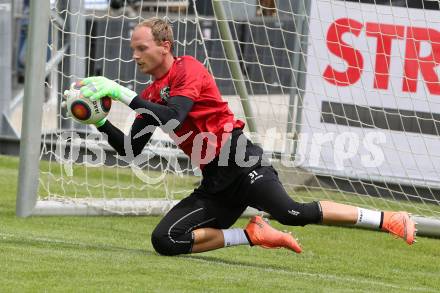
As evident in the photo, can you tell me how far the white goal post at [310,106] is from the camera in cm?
1000

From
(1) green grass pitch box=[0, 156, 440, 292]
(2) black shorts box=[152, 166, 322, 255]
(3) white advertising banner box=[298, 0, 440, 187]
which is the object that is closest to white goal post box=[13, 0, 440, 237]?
(3) white advertising banner box=[298, 0, 440, 187]

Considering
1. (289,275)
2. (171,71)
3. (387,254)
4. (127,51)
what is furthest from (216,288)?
(127,51)

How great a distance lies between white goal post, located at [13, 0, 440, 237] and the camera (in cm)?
1000

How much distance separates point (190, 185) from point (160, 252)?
13.4 feet

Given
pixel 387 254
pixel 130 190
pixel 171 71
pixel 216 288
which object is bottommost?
pixel 130 190

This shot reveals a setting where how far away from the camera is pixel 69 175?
10.7 m

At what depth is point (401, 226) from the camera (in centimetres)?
713

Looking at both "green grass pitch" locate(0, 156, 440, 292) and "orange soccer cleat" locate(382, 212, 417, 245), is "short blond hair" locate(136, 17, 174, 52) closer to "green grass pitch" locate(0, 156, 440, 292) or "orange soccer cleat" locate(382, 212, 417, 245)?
"green grass pitch" locate(0, 156, 440, 292)

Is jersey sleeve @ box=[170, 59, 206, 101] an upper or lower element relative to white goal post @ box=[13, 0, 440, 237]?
upper

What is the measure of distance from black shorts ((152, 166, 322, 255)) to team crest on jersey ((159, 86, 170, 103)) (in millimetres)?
679

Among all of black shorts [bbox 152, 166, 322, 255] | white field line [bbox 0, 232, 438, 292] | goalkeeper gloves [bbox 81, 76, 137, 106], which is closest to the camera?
white field line [bbox 0, 232, 438, 292]

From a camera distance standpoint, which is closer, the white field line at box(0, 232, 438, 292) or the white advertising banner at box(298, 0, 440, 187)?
the white field line at box(0, 232, 438, 292)

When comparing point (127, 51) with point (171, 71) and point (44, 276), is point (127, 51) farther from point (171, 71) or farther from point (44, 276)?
point (44, 276)

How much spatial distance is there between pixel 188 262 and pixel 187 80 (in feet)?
3.65
